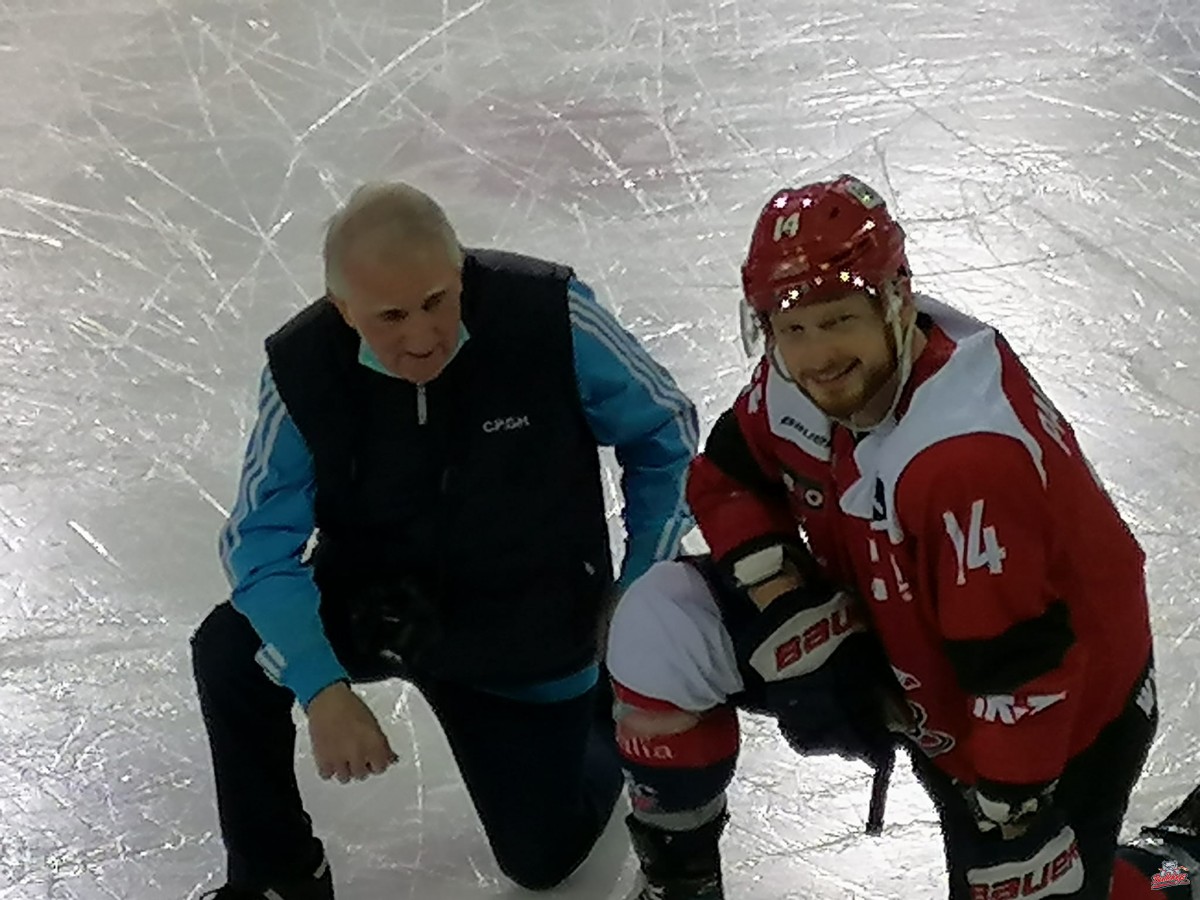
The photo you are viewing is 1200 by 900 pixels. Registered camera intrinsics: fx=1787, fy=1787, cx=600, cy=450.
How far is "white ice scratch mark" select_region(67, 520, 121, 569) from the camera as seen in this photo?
1.99m

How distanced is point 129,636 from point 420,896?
1.58 ft

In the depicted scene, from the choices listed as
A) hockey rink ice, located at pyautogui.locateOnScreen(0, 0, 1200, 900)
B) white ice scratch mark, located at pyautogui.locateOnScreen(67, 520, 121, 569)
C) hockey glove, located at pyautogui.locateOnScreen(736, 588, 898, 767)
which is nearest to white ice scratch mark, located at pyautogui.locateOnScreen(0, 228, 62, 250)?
hockey rink ice, located at pyautogui.locateOnScreen(0, 0, 1200, 900)

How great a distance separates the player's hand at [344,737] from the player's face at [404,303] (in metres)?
0.27

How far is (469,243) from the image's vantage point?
98.3 inches

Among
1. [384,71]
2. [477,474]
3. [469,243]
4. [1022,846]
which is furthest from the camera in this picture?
[384,71]

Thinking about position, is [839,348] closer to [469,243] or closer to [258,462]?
[258,462]

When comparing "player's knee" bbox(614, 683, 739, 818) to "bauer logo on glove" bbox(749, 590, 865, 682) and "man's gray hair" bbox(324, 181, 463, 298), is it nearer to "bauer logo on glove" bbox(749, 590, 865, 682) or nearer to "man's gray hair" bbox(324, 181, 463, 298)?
"bauer logo on glove" bbox(749, 590, 865, 682)

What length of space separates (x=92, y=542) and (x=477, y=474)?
2.43 feet

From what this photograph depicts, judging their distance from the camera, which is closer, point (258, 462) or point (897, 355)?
point (897, 355)

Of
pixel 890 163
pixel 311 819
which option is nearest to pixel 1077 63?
pixel 890 163

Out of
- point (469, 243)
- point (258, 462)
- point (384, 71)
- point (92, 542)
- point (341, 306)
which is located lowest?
point (92, 542)

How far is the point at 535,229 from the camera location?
2490 millimetres

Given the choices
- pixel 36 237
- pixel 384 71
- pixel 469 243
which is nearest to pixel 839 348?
pixel 469 243

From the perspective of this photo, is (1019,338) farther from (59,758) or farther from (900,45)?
(59,758)
